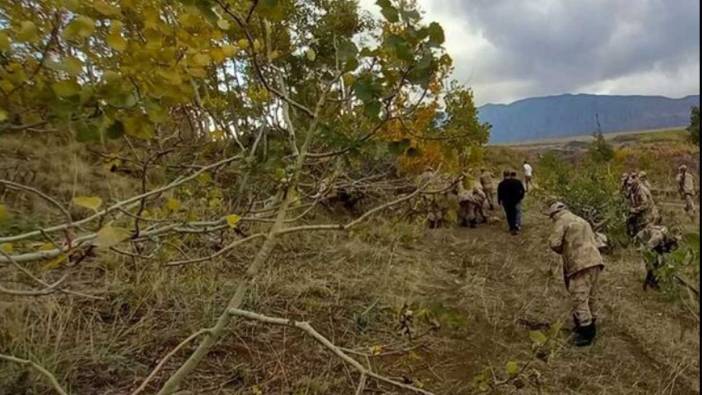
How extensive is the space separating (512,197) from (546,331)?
616 centimetres

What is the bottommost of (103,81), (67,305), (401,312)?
(67,305)

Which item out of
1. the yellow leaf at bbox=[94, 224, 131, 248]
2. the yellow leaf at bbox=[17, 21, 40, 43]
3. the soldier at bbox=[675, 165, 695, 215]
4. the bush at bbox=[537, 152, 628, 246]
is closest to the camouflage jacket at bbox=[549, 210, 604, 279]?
the bush at bbox=[537, 152, 628, 246]

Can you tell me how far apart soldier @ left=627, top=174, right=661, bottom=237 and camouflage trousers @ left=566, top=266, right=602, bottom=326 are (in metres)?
4.93

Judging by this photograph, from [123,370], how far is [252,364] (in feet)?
2.95

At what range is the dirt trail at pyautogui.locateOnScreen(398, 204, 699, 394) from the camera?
4.41 meters

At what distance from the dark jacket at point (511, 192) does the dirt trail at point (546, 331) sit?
74.4 inches

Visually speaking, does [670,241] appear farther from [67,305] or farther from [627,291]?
[67,305]

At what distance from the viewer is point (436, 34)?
1.36 meters

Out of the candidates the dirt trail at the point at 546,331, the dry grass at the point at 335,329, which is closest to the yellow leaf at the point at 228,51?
the dry grass at the point at 335,329

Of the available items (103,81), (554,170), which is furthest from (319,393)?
(554,170)

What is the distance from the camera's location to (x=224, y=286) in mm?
5062

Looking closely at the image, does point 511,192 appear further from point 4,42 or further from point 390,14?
point 4,42

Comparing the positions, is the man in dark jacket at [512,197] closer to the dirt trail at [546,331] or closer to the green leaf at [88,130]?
the dirt trail at [546,331]

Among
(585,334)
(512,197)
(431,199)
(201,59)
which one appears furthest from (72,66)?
(512,197)
